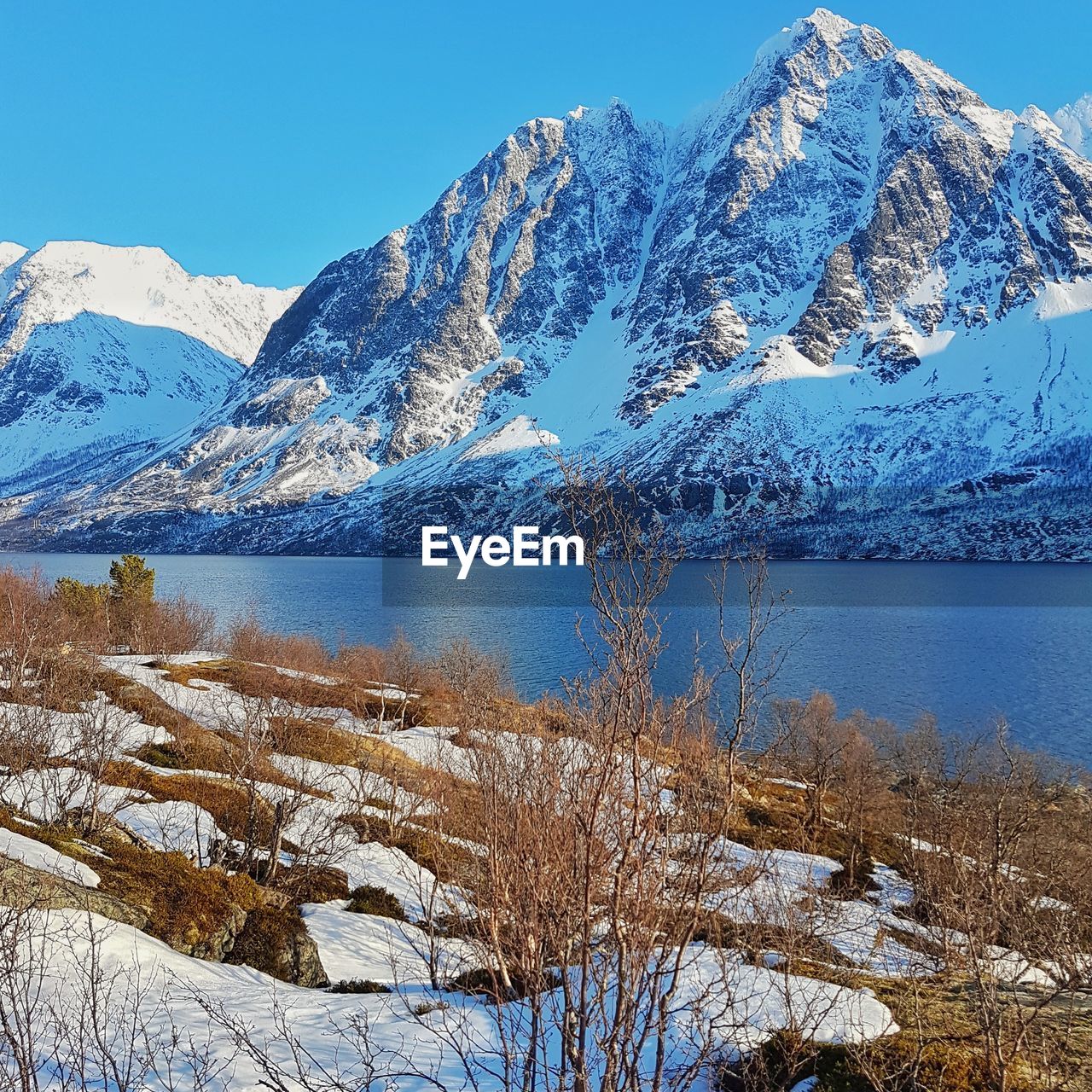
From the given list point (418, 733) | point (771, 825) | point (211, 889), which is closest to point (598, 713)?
point (211, 889)

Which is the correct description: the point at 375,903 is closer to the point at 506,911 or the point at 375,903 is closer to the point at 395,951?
the point at 395,951

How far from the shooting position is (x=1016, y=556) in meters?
195

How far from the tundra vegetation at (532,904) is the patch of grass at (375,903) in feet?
0.25

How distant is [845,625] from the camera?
8131 cm

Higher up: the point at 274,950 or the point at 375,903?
the point at 274,950

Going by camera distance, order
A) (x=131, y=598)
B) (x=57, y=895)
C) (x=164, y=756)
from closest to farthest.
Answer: (x=57, y=895) → (x=164, y=756) → (x=131, y=598)

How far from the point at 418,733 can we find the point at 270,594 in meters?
82.2

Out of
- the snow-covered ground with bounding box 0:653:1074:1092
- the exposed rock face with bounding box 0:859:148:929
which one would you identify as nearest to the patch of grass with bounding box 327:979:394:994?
the snow-covered ground with bounding box 0:653:1074:1092

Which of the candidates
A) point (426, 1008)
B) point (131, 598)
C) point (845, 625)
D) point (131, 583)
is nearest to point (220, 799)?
point (426, 1008)

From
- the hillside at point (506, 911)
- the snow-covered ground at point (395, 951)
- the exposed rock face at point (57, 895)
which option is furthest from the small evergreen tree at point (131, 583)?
the exposed rock face at point (57, 895)

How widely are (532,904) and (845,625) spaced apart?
3227 inches

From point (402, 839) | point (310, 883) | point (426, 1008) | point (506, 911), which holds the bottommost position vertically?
point (402, 839)

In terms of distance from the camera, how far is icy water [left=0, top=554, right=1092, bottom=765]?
5078 cm

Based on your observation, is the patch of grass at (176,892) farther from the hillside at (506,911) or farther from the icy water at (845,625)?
the icy water at (845,625)
